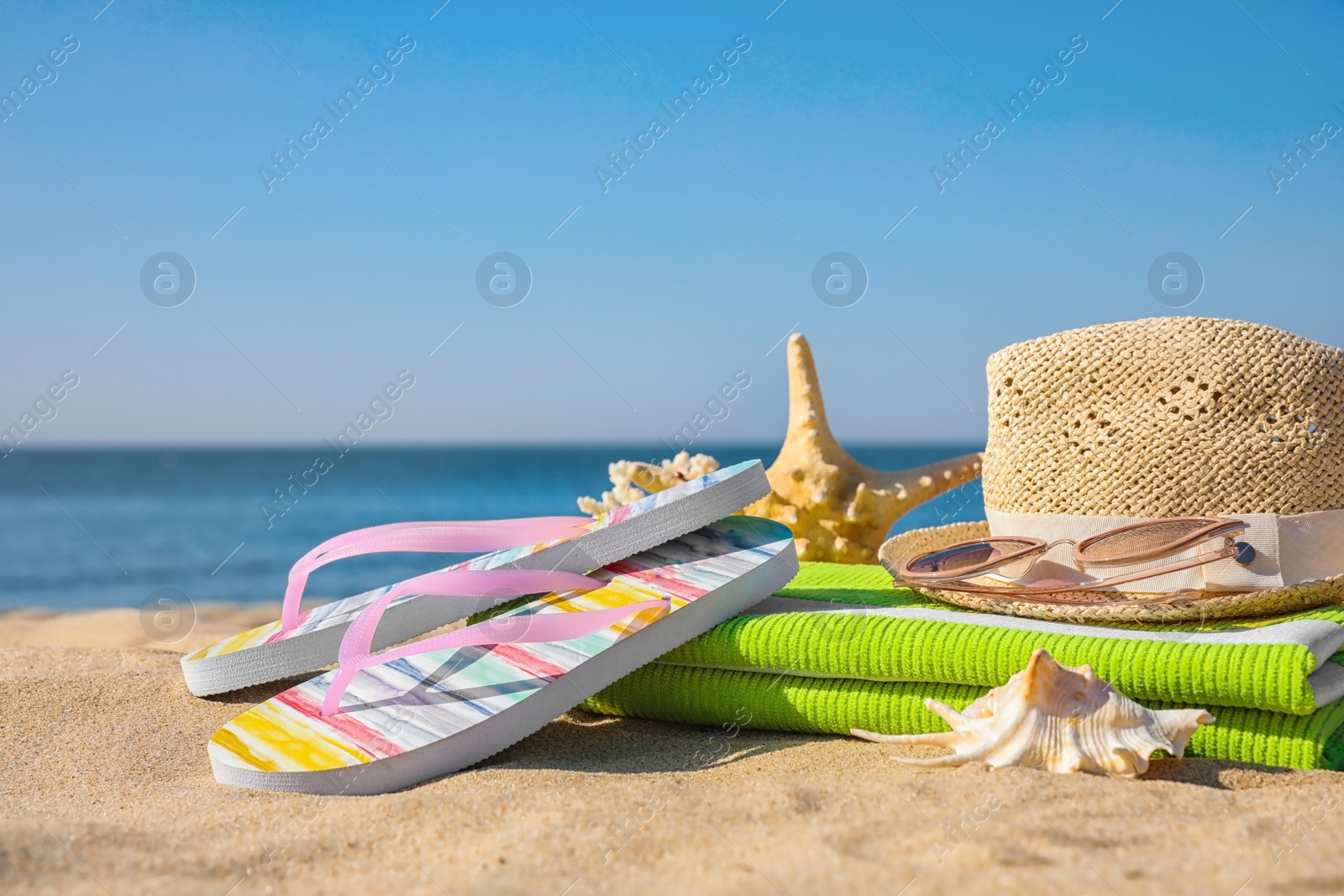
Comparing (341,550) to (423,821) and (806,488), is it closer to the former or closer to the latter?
(423,821)

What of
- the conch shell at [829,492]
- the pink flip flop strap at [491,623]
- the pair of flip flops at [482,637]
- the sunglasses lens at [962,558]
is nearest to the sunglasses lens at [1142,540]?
the sunglasses lens at [962,558]

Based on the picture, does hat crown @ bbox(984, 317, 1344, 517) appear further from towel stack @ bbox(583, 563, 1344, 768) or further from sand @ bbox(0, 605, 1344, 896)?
sand @ bbox(0, 605, 1344, 896)

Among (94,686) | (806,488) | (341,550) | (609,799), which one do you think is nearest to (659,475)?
(806,488)

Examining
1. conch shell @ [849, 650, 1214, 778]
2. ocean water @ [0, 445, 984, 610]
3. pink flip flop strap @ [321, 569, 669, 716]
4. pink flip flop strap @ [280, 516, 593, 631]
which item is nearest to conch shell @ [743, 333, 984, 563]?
ocean water @ [0, 445, 984, 610]

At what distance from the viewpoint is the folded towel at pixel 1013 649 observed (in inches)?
59.1

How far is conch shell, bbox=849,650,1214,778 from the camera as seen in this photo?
4.75 ft

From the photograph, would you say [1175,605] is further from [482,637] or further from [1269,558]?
[482,637]

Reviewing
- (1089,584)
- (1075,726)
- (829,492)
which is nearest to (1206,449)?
(1089,584)

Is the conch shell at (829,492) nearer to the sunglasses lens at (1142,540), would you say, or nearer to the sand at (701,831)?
the sunglasses lens at (1142,540)

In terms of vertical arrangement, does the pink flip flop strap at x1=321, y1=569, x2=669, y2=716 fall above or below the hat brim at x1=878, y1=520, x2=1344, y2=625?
below

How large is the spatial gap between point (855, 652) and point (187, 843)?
117 cm

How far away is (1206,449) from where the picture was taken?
195 centimetres

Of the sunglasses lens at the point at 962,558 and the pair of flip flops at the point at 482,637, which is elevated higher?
the sunglasses lens at the point at 962,558

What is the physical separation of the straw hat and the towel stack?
149mm
